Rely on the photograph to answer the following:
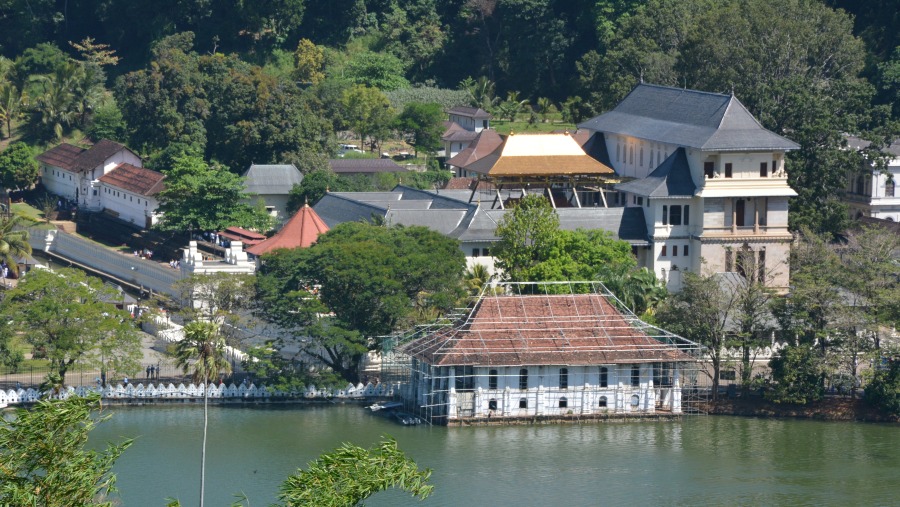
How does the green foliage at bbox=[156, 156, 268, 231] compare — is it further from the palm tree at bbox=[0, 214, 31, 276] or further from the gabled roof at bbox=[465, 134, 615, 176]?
the gabled roof at bbox=[465, 134, 615, 176]

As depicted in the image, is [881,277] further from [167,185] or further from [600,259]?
[167,185]

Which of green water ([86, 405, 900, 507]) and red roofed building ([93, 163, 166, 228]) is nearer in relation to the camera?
green water ([86, 405, 900, 507])

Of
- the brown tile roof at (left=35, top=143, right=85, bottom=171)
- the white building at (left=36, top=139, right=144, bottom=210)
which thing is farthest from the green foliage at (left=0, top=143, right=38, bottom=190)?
the white building at (left=36, top=139, right=144, bottom=210)

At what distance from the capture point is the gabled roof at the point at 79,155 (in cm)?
9575

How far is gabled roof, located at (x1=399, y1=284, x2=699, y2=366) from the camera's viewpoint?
6231 centimetres

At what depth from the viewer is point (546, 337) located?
6325cm

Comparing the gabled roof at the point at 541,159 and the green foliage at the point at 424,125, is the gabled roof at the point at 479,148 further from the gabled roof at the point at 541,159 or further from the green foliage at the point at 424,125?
the gabled roof at the point at 541,159

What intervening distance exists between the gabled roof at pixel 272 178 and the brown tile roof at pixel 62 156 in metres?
9.96

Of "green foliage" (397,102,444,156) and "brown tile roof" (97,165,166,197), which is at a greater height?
"green foliage" (397,102,444,156)

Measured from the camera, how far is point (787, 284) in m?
74.1

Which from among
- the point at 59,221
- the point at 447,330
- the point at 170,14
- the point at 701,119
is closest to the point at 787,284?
the point at 701,119

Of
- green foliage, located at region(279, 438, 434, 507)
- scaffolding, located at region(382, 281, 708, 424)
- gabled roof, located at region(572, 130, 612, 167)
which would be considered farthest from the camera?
gabled roof, located at region(572, 130, 612, 167)

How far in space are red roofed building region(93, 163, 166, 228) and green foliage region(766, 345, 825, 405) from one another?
33.7 m

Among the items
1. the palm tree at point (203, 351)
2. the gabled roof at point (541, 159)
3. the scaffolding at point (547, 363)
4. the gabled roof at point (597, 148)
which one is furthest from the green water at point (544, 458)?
the gabled roof at point (597, 148)
